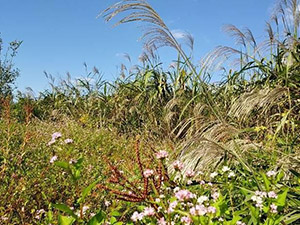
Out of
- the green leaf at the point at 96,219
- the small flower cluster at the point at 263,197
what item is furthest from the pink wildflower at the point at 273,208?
the green leaf at the point at 96,219

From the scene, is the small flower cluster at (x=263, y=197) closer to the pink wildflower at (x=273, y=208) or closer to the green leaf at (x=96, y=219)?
the pink wildflower at (x=273, y=208)

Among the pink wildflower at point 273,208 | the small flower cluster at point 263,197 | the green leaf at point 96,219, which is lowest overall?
the pink wildflower at point 273,208

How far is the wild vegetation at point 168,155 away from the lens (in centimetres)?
155

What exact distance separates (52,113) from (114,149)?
12.6ft

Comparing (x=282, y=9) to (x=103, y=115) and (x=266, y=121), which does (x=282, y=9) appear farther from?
(x=103, y=115)

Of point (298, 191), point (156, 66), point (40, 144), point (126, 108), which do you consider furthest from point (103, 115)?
point (298, 191)

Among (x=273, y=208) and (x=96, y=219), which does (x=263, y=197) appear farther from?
(x=96, y=219)

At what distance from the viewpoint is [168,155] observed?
2037mm

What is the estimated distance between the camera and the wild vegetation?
1.55m

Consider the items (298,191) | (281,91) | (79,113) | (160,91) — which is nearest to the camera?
(298,191)

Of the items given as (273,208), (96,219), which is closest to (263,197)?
(273,208)

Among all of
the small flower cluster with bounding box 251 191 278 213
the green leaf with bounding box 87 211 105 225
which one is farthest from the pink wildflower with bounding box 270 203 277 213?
the green leaf with bounding box 87 211 105 225

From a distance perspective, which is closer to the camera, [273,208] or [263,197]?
[273,208]

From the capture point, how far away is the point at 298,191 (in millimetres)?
1794
